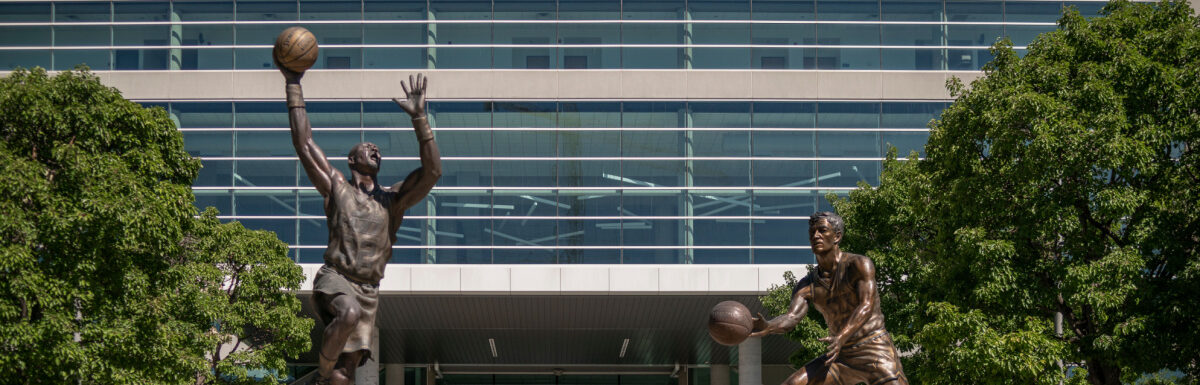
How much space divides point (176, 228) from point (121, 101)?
2.05 meters

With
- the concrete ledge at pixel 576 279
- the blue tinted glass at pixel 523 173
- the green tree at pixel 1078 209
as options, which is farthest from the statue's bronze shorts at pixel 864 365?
the blue tinted glass at pixel 523 173

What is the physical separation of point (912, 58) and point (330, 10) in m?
16.9

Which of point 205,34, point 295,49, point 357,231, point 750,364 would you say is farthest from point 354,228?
point 205,34

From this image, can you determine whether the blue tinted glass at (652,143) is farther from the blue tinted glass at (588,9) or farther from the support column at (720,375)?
the support column at (720,375)

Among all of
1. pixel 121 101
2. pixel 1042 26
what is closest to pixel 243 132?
pixel 121 101

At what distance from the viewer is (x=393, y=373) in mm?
50312

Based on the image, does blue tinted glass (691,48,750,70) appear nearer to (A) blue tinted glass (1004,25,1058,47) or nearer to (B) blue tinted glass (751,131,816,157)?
(B) blue tinted glass (751,131,816,157)

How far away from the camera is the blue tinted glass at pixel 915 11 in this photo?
35969 mm

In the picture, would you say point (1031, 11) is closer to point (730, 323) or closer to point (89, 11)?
point (89, 11)

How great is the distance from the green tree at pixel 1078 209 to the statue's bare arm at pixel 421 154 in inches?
413

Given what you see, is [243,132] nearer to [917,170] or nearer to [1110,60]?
[917,170]

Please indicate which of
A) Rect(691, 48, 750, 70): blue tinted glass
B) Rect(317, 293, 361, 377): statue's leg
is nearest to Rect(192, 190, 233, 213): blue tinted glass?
Rect(691, 48, 750, 70): blue tinted glass

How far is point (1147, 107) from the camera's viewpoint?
17375 millimetres

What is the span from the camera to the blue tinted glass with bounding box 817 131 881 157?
35.3 metres
